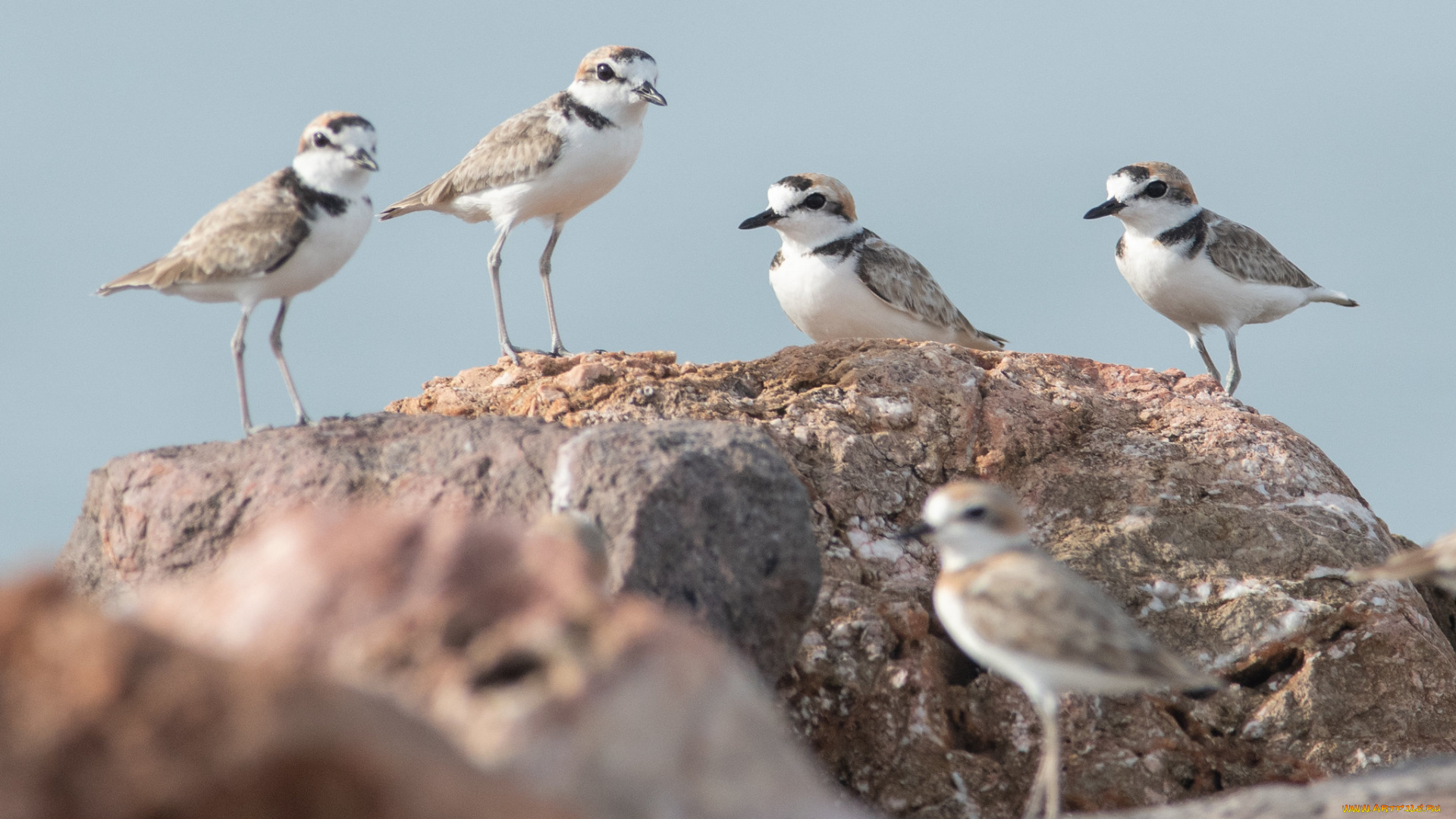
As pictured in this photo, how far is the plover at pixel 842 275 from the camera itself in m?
11.7

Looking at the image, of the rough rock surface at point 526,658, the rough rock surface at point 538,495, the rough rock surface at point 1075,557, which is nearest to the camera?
the rough rock surface at point 526,658

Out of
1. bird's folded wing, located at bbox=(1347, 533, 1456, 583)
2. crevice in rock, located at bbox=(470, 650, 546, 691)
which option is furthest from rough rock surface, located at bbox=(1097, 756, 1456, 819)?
crevice in rock, located at bbox=(470, 650, 546, 691)

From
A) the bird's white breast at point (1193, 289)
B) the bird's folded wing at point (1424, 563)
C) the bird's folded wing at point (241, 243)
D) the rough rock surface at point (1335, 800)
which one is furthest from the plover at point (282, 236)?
the bird's white breast at point (1193, 289)

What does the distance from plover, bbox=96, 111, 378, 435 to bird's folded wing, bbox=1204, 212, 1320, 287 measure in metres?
7.77

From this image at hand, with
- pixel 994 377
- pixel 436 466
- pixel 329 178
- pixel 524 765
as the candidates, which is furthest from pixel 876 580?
pixel 524 765

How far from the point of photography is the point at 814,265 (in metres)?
11.8

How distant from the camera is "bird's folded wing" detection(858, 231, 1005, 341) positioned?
38.2 ft

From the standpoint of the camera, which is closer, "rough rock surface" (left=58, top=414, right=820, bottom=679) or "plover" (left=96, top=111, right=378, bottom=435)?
"rough rock surface" (left=58, top=414, right=820, bottom=679)

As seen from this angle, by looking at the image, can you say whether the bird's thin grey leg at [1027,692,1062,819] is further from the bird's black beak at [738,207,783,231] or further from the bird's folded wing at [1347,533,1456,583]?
the bird's black beak at [738,207,783,231]

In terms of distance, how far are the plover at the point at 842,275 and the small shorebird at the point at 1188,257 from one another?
1.82 metres

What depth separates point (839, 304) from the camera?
11.7 metres

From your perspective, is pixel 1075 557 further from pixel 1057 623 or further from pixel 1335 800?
pixel 1335 800

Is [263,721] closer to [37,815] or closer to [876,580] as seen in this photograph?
[37,815]

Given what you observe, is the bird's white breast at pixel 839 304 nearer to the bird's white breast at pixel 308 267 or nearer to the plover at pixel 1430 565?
the bird's white breast at pixel 308 267
